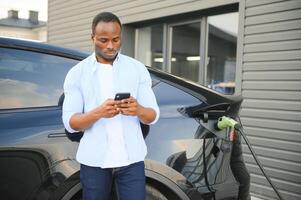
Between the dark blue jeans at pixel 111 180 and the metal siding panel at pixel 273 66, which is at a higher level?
the metal siding panel at pixel 273 66

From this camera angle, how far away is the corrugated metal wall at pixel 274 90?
178 inches

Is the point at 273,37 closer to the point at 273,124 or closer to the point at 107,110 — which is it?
the point at 273,124

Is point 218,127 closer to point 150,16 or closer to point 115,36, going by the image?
point 115,36

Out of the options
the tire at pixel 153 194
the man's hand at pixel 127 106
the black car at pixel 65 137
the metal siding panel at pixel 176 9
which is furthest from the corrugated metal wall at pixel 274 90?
the man's hand at pixel 127 106

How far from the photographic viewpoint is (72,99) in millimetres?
2051

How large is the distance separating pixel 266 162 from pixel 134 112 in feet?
10.6

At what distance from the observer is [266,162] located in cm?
482

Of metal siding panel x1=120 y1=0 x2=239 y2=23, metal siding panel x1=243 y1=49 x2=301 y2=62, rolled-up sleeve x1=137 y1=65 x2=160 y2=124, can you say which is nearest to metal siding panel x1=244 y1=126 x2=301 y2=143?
metal siding panel x1=243 y1=49 x2=301 y2=62

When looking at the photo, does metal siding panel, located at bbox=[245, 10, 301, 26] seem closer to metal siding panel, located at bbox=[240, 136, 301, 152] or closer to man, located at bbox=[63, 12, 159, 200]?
metal siding panel, located at bbox=[240, 136, 301, 152]

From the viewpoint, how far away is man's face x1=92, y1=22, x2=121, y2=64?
1985mm

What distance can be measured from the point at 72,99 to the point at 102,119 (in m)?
0.17

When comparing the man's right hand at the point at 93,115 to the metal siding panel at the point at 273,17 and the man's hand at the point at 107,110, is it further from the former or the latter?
the metal siding panel at the point at 273,17

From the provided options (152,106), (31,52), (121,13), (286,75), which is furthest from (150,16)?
(152,106)

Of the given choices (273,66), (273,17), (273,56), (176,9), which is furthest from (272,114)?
(176,9)
